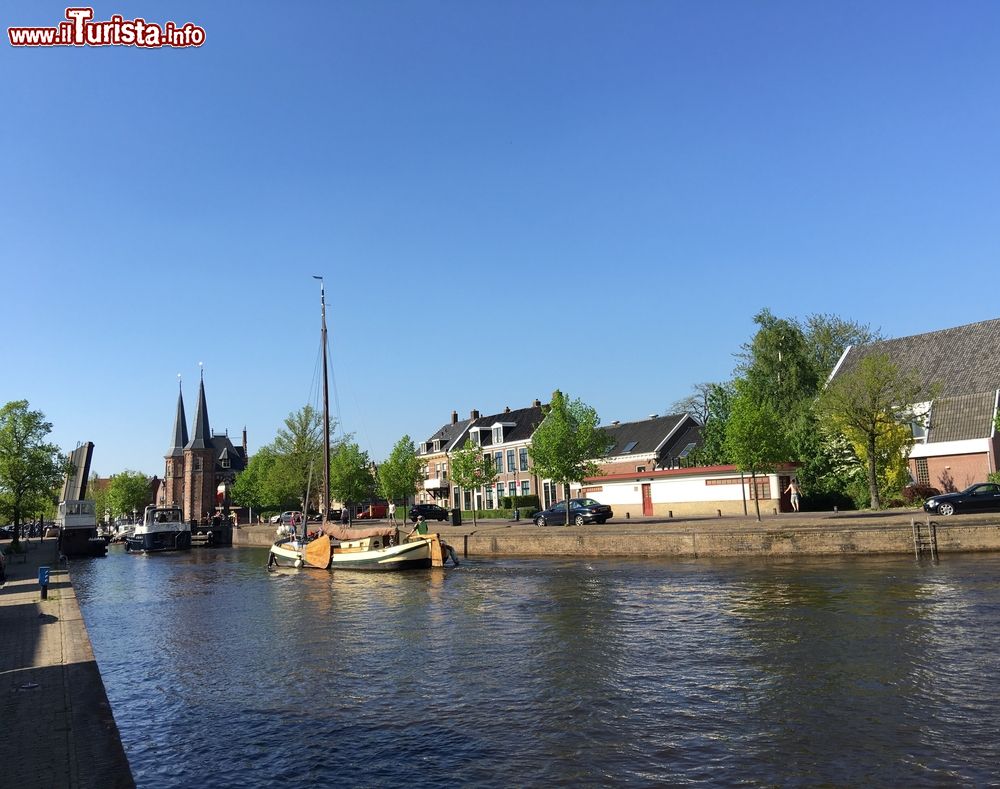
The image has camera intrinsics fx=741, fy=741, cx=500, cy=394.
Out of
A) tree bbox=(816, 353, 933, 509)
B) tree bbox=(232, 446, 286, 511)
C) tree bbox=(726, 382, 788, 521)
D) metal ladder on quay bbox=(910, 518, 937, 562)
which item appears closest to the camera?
metal ladder on quay bbox=(910, 518, 937, 562)

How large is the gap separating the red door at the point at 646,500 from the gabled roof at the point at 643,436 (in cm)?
1146

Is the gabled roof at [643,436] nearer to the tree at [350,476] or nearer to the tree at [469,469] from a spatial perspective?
the tree at [469,469]

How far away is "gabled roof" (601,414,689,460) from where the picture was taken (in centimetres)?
6347

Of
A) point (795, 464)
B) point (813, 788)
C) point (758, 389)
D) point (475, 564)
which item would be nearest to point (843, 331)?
point (758, 389)

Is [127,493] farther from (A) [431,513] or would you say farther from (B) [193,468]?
(A) [431,513]

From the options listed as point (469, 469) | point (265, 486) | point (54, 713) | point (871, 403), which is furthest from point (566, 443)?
point (265, 486)

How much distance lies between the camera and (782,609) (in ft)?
62.3

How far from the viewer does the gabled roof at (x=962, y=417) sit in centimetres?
4153

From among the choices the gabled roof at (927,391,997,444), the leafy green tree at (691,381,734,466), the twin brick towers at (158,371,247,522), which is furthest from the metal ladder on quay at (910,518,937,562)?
the twin brick towers at (158,371,247,522)

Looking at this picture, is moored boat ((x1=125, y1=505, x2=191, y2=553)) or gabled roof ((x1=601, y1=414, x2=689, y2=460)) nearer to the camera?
gabled roof ((x1=601, y1=414, x2=689, y2=460))

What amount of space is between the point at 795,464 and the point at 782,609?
99.9 ft

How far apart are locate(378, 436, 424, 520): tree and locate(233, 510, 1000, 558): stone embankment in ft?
98.5

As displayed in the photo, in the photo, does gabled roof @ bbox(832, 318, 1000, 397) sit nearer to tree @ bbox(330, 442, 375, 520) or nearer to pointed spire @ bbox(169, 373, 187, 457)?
tree @ bbox(330, 442, 375, 520)

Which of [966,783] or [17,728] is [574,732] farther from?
[17,728]
